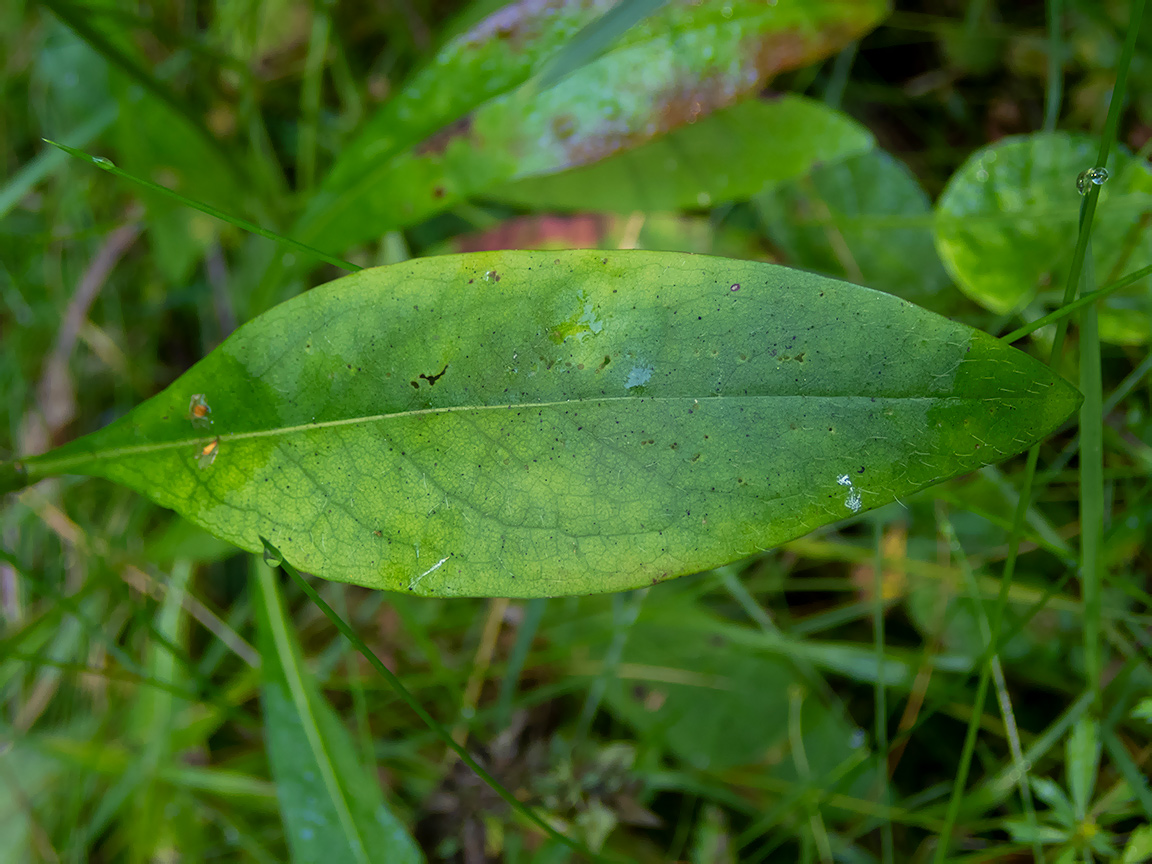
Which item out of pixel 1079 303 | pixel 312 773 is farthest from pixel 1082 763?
pixel 312 773

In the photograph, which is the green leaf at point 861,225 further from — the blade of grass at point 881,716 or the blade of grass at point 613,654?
the blade of grass at point 613,654

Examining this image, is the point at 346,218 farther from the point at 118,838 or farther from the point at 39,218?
the point at 118,838

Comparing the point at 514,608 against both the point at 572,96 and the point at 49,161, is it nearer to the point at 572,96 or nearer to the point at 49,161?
the point at 572,96

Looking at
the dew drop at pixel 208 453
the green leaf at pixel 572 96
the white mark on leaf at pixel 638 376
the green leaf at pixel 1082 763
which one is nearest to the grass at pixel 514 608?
the green leaf at pixel 1082 763

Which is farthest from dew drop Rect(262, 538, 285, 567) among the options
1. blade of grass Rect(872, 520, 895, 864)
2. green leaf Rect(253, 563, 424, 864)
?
blade of grass Rect(872, 520, 895, 864)

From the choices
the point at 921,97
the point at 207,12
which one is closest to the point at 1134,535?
the point at 921,97

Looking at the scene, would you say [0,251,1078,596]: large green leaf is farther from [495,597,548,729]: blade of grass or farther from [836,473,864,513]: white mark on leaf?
[495,597,548,729]: blade of grass
